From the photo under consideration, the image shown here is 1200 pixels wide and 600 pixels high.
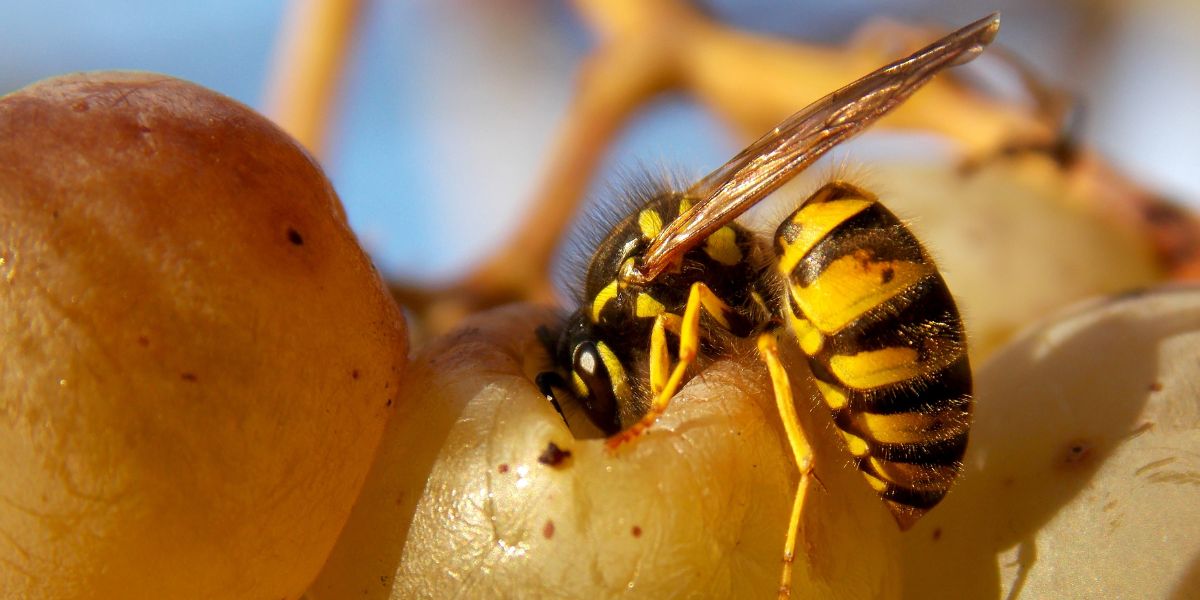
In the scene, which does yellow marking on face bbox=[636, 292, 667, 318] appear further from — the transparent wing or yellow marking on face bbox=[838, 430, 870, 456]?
yellow marking on face bbox=[838, 430, 870, 456]

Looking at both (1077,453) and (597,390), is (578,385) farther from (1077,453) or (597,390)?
(1077,453)

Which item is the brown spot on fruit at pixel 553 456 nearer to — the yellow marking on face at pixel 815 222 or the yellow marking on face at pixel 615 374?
the yellow marking on face at pixel 615 374

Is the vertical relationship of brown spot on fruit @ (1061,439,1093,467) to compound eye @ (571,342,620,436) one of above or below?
below

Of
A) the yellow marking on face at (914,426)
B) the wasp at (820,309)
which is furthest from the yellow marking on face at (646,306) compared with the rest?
the yellow marking on face at (914,426)

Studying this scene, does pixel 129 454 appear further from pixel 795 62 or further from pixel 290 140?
pixel 795 62

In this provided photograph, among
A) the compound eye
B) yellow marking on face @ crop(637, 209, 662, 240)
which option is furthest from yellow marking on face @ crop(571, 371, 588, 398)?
yellow marking on face @ crop(637, 209, 662, 240)

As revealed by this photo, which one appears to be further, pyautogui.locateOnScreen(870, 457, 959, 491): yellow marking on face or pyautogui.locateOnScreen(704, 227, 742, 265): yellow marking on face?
pyautogui.locateOnScreen(704, 227, 742, 265): yellow marking on face

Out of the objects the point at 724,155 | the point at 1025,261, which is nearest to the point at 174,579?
the point at 1025,261
